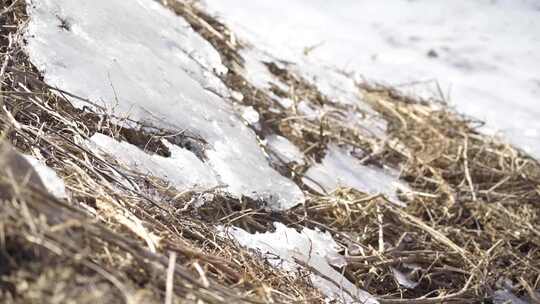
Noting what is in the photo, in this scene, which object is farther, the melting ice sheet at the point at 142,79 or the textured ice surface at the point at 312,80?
the textured ice surface at the point at 312,80

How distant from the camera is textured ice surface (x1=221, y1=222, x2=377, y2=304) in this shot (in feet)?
4.58

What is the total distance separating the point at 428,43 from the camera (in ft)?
14.1

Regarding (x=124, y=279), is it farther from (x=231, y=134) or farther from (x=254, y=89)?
(x=254, y=89)

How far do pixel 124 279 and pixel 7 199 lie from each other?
162mm

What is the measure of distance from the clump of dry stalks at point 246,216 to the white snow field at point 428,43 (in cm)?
43

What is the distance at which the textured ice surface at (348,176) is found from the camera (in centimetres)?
207

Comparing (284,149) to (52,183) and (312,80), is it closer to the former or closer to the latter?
(312,80)

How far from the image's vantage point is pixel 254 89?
2453 millimetres

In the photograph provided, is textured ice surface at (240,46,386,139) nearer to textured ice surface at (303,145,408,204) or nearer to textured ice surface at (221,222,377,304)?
textured ice surface at (303,145,408,204)

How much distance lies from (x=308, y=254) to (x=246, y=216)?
6.9 inches

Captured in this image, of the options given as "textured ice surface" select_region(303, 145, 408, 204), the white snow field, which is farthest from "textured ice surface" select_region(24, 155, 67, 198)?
the white snow field

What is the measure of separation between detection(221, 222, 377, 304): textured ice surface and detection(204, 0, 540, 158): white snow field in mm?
1676

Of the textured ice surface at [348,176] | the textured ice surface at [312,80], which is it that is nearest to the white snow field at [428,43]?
the textured ice surface at [312,80]

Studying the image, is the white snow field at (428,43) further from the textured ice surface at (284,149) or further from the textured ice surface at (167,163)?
the textured ice surface at (167,163)
